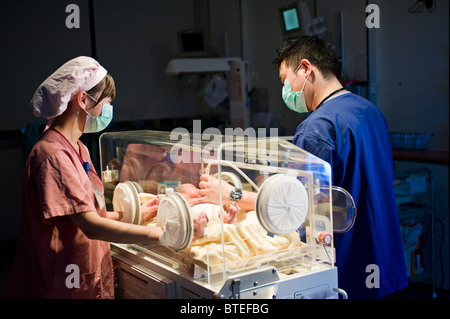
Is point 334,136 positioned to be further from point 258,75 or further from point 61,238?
point 258,75

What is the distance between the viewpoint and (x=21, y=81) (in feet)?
14.1

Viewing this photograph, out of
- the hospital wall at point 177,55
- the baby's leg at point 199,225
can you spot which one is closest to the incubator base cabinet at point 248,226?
the baby's leg at point 199,225

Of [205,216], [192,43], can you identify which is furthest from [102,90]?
[192,43]

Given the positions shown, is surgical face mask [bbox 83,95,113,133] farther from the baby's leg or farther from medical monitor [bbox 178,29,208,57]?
medical monitor [bbox 178,29,208,57]

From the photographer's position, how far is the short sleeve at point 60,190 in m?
1.30

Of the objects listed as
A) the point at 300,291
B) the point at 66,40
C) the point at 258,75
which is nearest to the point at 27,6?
the point at 66,40

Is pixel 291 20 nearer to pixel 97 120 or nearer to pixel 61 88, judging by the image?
pixel 97 120

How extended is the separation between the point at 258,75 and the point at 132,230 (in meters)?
4.02

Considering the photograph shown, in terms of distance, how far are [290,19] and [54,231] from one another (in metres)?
3.37

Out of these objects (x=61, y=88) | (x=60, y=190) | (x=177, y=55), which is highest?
(x=177, y=55)

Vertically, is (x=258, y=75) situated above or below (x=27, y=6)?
below

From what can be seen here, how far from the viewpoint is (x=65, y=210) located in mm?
1297

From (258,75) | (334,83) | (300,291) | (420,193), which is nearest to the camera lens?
(300,291)

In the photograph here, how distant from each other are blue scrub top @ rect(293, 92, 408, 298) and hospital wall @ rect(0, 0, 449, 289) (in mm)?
1833
